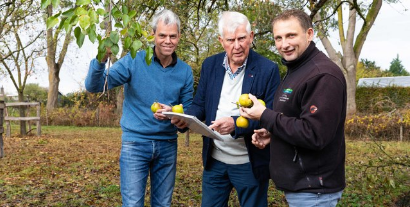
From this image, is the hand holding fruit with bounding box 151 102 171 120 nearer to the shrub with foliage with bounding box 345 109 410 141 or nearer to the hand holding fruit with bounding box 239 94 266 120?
the hand holding fruit with bounding box 239 94 266 120

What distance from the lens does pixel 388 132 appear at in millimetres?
14680

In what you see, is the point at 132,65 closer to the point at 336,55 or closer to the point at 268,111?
the point at 268,111

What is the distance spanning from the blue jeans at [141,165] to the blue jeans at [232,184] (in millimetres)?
344

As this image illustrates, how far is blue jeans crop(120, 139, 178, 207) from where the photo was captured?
3.01 m

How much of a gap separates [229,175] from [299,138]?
0.92 m

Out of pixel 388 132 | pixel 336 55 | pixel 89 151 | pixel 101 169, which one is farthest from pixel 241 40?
pixel 336 55

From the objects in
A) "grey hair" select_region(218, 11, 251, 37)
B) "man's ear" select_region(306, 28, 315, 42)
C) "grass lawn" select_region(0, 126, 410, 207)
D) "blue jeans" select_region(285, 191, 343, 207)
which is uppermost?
"grey hair" select_region(218, 11, 251, 37)

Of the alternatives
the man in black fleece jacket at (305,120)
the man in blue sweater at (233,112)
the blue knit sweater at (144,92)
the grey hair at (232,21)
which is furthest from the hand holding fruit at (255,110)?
the blue knit sweater at (144,92)

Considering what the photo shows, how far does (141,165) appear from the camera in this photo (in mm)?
3031

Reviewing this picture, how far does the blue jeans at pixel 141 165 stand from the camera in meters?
3.01

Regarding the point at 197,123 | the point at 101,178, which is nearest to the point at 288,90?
the point at 197,123

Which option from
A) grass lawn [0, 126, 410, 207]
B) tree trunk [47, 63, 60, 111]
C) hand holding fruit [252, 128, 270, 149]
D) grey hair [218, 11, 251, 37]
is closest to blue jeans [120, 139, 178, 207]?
hand holding fruit [252, 128, 270, 149]

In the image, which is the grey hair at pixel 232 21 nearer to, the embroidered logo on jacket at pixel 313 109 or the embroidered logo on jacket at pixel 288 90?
the embroidered logo on jacket at pixel 288 90

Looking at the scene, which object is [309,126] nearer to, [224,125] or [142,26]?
[224,125]
